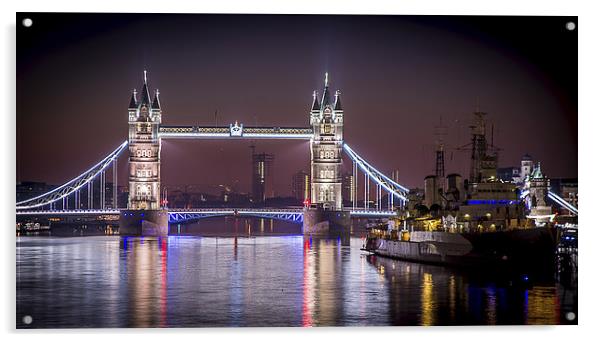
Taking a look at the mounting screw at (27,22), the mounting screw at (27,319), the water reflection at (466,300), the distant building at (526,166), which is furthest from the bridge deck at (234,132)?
the mounting screw at (27,319)

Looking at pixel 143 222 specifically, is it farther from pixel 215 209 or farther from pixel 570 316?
pixel 570 316

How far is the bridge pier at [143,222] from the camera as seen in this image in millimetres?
57606

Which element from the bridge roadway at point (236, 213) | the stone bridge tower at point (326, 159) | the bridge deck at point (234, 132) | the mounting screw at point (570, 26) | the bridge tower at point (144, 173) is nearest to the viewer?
the mounting screw at point (570, 26)

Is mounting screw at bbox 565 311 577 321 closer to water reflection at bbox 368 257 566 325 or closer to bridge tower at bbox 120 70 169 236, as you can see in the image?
water reflection at bbox 368 257 566 325

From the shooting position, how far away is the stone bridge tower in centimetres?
5962

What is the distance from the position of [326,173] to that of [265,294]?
41580 millimetres

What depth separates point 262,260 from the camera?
33.4 meters

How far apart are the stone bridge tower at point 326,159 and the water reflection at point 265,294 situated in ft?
90.5

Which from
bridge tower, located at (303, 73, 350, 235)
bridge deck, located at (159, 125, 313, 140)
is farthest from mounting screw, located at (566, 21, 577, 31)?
bridge tower, located at (303, 73, 350, 235)

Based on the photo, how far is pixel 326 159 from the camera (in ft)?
204

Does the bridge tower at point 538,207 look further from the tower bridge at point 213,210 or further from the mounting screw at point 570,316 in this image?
the tower bridge at point 213,210

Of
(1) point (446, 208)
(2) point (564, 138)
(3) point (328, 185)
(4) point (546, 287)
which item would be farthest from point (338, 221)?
(2) point (564, 138)
